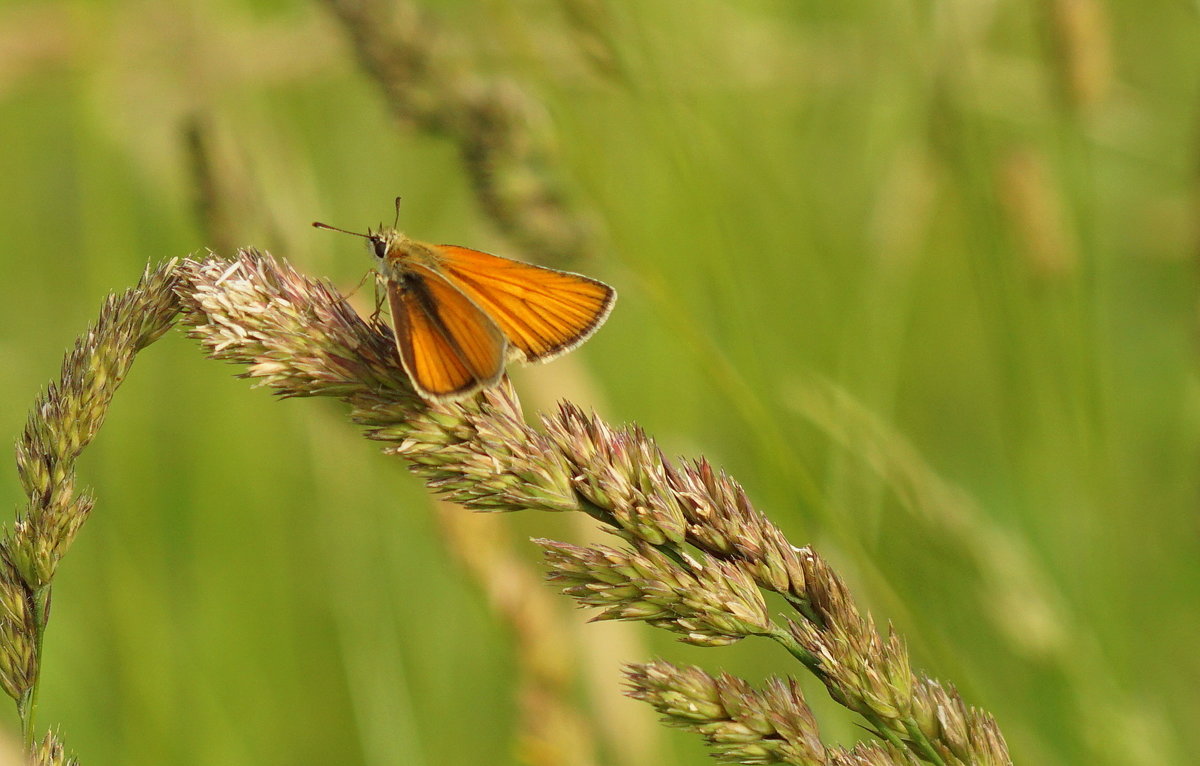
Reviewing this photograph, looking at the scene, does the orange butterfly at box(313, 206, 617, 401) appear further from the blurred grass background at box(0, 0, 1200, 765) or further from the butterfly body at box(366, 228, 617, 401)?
the blurred grass background at box(0, 0, 1200, 765)

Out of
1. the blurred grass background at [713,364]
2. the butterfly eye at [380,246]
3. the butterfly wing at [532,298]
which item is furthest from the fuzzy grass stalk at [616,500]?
the blurred grass background at [713,364]

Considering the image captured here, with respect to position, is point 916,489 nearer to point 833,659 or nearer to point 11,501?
point 833,659

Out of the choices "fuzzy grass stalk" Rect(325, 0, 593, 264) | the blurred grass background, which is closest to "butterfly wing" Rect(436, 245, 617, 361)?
the blurred grass background

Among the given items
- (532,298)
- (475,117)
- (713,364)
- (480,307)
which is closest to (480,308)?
(480,307)

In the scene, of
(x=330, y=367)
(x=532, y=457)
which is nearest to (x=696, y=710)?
(x=532, y=457)

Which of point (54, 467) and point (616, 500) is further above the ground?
point (54, 467)

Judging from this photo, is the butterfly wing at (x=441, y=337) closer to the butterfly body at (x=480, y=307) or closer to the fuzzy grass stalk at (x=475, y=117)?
the butterfly body at (x=480, y=307)

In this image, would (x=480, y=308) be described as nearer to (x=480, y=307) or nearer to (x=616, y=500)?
(x=480, y=307)
